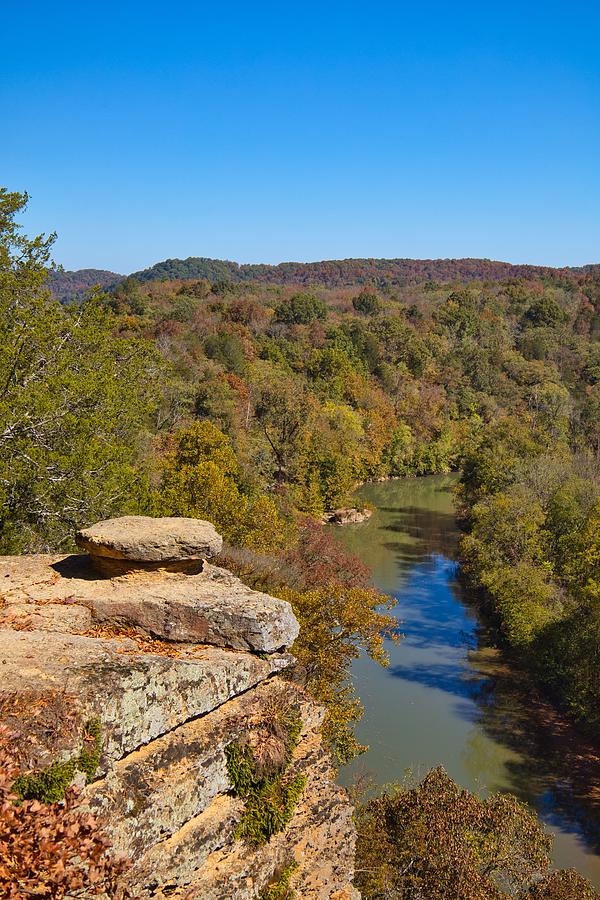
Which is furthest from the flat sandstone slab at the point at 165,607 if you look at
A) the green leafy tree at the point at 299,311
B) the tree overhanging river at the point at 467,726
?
the green leafy tree at the point at 299,311

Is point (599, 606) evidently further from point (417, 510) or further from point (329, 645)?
point (417, 510)

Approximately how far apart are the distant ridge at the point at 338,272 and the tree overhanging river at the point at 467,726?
129 metres

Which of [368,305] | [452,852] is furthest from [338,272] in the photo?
[452,852]

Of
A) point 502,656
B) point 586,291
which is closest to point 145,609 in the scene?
point 502,656

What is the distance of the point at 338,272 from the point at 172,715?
6709 inches

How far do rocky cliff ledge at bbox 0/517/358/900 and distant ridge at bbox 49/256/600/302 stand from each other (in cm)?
14645

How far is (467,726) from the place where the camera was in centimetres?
2220

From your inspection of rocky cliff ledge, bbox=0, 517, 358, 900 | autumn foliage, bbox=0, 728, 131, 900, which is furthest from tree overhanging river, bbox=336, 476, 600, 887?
autumn foliage, bbox=0, 728, 131, 900

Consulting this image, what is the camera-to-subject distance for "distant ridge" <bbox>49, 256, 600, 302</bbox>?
158 metres

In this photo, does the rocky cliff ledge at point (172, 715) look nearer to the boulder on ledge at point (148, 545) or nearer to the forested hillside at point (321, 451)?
the boulder on ledge at point (148, 545)

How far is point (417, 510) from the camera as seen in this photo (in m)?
53.2

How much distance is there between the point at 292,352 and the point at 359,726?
50117 millimetres

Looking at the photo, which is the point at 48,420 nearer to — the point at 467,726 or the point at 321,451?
the point at 467,726

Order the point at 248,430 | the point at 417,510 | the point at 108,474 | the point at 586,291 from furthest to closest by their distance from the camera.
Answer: the point at 586,291, the point at 417,510, the point at 248,430, the point at 108,474
